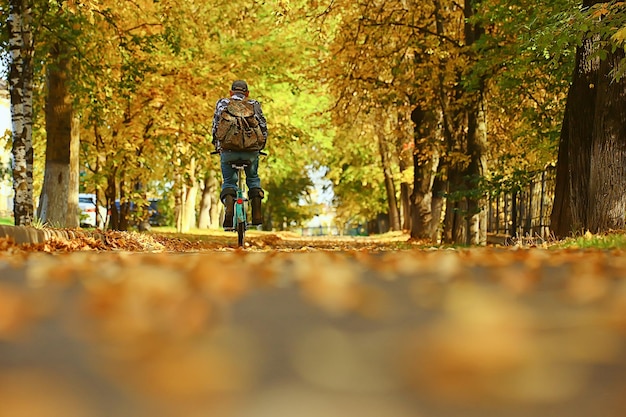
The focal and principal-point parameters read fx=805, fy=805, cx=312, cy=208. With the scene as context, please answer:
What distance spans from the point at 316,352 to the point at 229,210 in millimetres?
9553

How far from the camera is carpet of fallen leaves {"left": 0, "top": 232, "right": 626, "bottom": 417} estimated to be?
1543mm

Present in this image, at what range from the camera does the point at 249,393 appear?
1557 mm

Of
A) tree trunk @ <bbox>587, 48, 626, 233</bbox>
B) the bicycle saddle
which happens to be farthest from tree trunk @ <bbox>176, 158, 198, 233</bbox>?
tree trunk @ <bbox>587, 48, 626, 233</bbox>

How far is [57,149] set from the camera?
16.6m

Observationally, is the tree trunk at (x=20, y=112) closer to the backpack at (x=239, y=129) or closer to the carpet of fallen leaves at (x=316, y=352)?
the backpack at (x=239, y=129)

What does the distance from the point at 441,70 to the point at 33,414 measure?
693 inches

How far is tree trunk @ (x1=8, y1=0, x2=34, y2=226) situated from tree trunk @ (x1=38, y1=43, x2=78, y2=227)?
2.54 metres

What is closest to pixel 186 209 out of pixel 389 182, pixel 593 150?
pixel 389 182

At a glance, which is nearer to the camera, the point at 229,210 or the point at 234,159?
the point at 234,159

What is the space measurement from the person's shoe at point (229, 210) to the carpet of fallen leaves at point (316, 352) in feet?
27.6

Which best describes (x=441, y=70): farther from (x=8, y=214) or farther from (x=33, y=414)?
(x=8, y=214)

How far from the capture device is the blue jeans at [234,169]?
11039 millimetres

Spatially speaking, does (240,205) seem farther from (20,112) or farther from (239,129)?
(20,112)

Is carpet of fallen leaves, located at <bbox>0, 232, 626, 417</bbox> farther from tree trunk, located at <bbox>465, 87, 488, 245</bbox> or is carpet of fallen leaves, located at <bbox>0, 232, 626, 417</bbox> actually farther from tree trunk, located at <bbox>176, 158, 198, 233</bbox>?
tree trunk, located at <bbox>176, 158, 198, 233</bbox>
